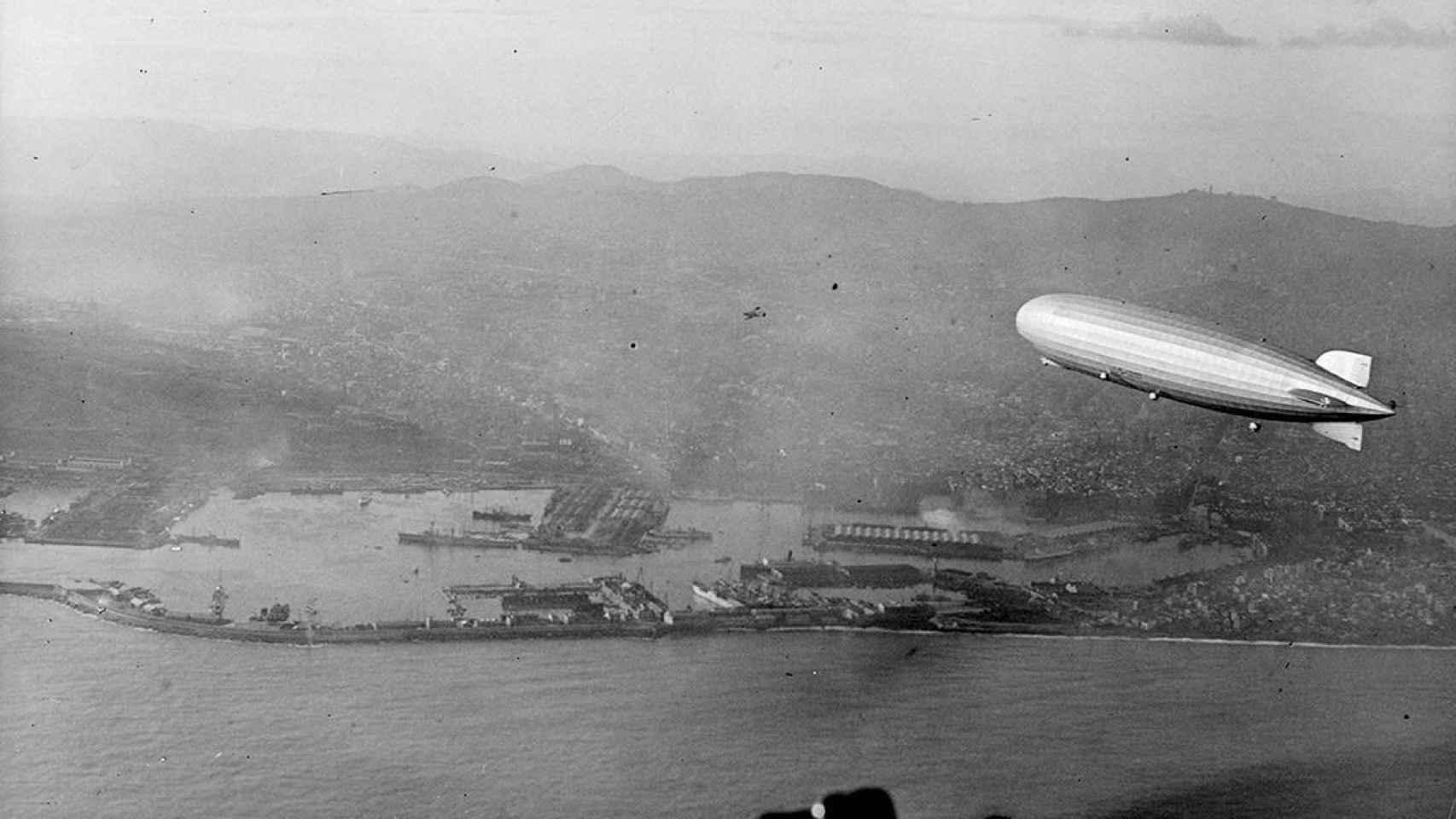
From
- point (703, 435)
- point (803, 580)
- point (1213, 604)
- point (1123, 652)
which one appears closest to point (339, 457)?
point (703, 435)

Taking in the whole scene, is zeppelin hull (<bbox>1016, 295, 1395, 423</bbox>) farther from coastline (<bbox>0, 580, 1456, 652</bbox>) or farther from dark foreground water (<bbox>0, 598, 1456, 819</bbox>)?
dark foreground water (<bbox>0, 598, 1456, 819</bbox>)

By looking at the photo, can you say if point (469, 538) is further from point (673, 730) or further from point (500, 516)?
point (673, 730)

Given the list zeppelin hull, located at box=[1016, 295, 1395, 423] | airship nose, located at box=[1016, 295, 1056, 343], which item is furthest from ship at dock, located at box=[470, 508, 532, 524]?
zeppelin hull, located at box=[1016, 295, 1395, 423]

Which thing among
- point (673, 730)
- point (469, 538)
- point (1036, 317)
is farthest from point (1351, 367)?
point (469, 538)

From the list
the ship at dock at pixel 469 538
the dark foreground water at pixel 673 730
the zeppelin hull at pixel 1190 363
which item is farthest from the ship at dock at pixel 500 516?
the zeppelin hull at pixel 1190 363

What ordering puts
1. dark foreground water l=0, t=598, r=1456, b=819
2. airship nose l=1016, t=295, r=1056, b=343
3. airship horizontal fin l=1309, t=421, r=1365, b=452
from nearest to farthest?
airship horizontal fin l=1309, t=421, r=1365, b=452 → dark foreground water l=0, t=598, r=1456, b=819 → airship nose l=1016, t=295, r=1056, b=343

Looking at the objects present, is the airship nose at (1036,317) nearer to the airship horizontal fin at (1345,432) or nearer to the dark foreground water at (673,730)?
the airship horizontal fin at (1345,432)
